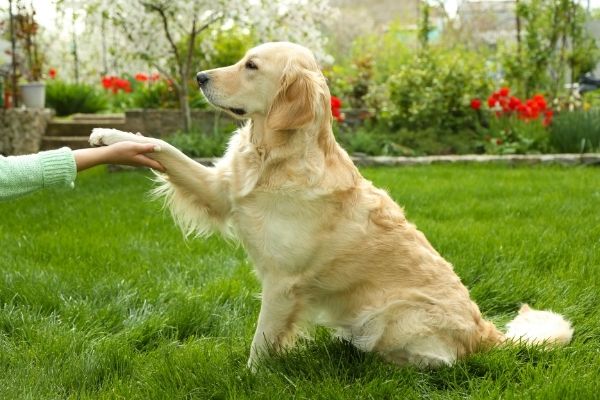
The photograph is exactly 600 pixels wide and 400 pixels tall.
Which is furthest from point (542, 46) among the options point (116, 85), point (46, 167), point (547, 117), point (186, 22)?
point (46, 167)

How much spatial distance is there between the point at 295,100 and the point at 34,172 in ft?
3.28

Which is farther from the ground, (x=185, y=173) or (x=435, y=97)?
(x=435, y=97)

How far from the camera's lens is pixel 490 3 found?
18.4 m

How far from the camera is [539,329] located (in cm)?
291

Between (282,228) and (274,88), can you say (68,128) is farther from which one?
(282,228)

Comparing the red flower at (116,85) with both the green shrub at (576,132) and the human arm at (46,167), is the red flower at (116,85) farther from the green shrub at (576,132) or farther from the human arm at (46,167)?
the human arm at (46,167)

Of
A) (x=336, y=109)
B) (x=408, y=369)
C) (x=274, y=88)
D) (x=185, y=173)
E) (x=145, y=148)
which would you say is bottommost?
(x=408, y=369)

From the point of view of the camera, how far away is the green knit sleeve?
242 centimetres

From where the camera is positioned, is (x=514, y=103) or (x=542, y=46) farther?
(x=542, y=46)

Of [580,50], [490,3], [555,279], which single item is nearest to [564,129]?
[580,50]

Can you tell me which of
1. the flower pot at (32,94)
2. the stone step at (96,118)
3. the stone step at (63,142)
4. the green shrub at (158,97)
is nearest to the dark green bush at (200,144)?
the stone step at (63,142)

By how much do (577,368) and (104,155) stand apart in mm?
1981

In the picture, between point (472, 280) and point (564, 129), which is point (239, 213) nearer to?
point (472, 280)

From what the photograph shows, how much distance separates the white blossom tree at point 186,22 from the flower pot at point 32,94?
48.0 inches
